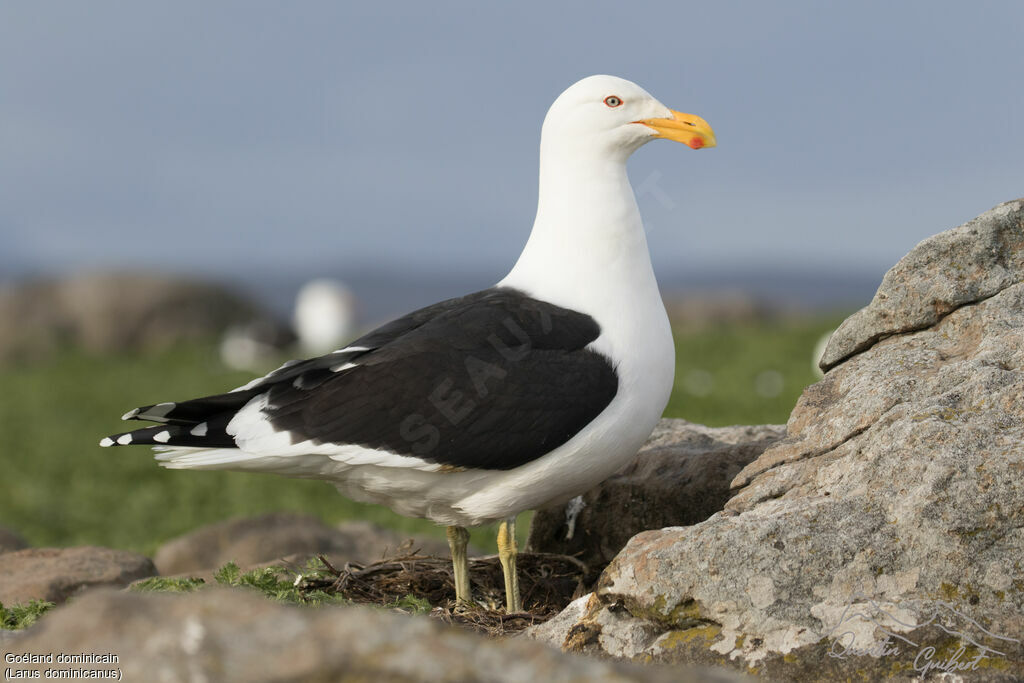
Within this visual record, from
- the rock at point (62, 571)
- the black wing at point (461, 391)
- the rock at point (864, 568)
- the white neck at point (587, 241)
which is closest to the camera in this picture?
the rock at point (864, 568)

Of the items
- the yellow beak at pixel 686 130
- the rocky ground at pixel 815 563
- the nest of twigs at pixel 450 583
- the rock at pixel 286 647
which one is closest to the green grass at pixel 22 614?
the nest of twigs at pixel 450 583

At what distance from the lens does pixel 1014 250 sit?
4824 mm

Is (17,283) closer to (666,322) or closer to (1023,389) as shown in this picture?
(666,322)

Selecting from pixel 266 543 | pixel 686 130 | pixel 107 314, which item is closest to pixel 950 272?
pixel 686 130

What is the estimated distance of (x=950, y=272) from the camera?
4.78m

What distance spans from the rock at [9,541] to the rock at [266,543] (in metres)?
Result: 0.91

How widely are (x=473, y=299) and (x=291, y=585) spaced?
1594mm

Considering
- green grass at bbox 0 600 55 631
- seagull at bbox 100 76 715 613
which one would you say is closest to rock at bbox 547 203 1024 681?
seagull at bbox 100 76 715 613

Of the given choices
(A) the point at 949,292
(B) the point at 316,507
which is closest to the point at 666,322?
(A) the point at 949,292

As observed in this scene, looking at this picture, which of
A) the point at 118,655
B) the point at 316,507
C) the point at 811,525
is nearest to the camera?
the point at 118,655

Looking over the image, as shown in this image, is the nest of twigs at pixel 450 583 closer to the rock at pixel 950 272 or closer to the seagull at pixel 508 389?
the seagull at pixel 508 389

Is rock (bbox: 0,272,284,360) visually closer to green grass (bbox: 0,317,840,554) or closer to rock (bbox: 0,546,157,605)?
green grass (bbox: 0,317,840,554)

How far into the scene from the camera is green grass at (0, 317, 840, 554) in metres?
11.5

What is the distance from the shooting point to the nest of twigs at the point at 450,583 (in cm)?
518
